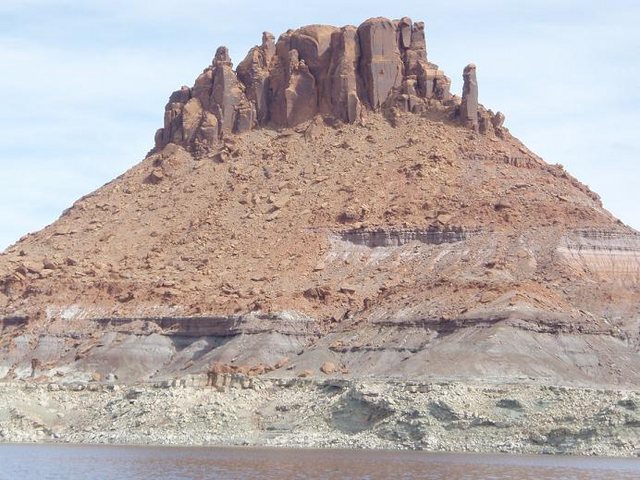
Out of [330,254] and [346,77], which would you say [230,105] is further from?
[330,254]

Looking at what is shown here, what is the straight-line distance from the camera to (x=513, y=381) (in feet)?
394

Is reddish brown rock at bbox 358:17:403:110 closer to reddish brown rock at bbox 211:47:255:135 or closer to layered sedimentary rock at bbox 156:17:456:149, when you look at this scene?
layered sedimentary rock at bbox 156:17:456:149

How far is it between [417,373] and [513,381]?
8506 millimetres

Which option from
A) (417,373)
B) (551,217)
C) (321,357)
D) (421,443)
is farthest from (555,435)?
(551,217)

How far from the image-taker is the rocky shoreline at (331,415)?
105 m

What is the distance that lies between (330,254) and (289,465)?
58686mm

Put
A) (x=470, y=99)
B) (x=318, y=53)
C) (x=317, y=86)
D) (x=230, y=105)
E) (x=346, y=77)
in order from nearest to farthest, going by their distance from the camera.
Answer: (x=470, y=99) < (x=346, y=77) < (x=317, y=86) < (x=318, y=53) < (x=230, y=105)

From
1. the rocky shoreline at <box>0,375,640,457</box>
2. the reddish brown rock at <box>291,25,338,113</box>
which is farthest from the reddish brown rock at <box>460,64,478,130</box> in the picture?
the rocky shoreline at <box>0,375,640,457</box>

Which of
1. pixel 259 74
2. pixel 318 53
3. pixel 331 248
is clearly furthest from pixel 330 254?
pixel 259 74

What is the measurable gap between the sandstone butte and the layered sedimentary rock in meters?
0.22

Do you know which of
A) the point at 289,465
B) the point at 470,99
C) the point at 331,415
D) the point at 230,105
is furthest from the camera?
the point at 230,105

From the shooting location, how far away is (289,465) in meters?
94.4

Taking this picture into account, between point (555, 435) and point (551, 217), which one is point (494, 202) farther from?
point (555, 435)

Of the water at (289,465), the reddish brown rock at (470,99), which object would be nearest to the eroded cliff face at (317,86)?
the reddish brown rock at (470,99)
